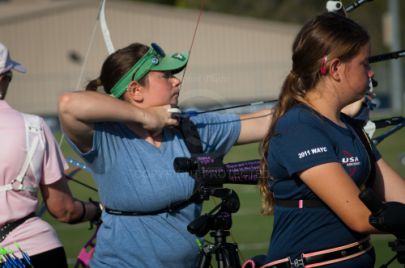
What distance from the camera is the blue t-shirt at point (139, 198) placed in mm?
4246

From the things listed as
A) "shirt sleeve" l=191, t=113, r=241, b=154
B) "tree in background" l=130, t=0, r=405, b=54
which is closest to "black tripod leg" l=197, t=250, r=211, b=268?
"shirt sleeve" l=191, t=113, r=241, b=154

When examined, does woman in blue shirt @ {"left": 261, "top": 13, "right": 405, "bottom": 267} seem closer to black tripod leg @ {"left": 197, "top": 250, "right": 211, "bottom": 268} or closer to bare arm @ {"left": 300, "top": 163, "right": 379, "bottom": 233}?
bare arm @ {"left": 300, "top": 163, "right": 379, "bottom": 233}

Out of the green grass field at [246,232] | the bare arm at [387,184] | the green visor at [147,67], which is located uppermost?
the green visor at [147,67]

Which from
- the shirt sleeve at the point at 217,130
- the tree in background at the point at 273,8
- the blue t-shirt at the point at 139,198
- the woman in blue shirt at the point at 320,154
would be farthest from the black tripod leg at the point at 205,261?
the tree in background at the point at 273,8

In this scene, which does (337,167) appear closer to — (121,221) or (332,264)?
(332,264)

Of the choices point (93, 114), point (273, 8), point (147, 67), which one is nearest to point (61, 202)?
point (93, 114)

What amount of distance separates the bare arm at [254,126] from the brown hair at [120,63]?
22.7 inches

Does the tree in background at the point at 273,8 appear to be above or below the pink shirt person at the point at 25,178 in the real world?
below

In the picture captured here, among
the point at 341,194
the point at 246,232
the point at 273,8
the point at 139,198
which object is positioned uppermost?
the point at 341,194

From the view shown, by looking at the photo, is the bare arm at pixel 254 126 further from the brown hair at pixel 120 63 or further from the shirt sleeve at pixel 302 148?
the shirt sleeve at pixel 302 148

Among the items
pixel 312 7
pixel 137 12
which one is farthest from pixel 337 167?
pixel 312 7

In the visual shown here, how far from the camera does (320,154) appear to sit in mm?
3266

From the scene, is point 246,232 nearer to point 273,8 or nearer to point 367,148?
point 367,148

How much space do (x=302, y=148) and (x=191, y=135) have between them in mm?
1214
